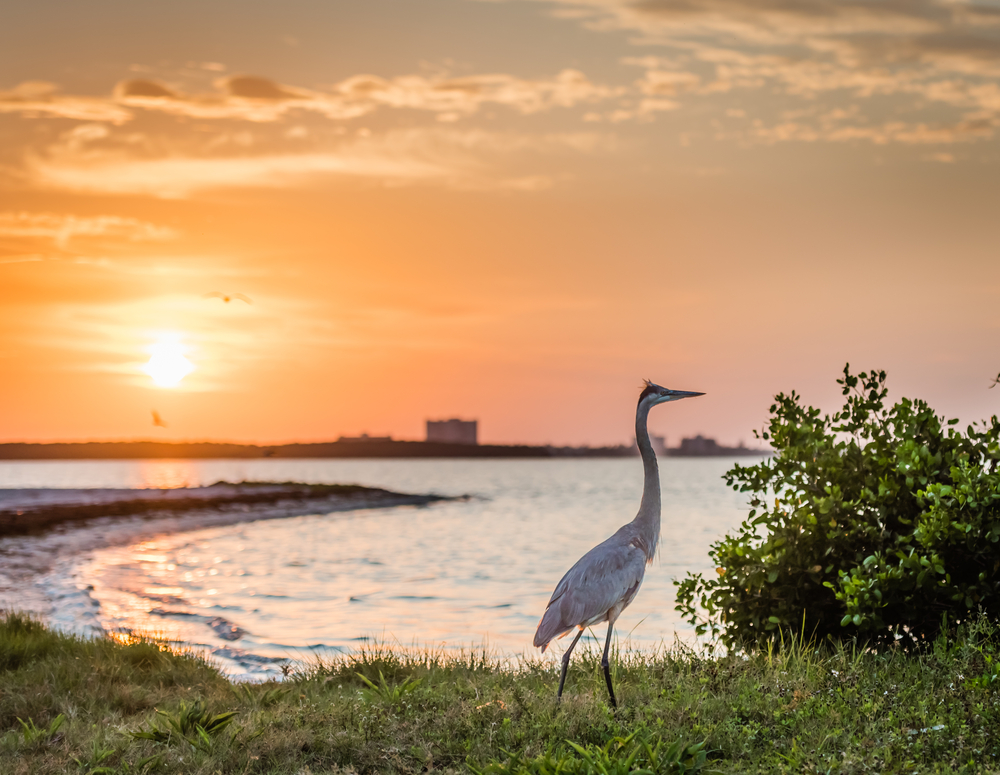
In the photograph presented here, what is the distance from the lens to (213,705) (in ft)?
27.8

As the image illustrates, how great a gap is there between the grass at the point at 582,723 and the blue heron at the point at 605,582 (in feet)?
2.02

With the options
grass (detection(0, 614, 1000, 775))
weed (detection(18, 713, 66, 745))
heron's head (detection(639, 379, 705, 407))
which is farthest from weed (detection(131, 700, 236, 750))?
heron's head (detection(639, 379, 705, 407))

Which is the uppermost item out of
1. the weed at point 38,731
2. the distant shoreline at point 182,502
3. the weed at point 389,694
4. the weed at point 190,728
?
the weed at point 389,694

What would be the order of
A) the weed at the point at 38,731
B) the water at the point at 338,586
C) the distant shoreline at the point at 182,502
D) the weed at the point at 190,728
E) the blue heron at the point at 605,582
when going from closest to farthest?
1. the weed at the point at 190,728
2. the weed at the point at 38,731
3. the blue heron at the point at 605,582
4. the water at the point at 338,586
5. the distant shoreline at the point at 182,502

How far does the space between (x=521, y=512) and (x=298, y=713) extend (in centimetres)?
4942

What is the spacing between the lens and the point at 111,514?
40.6 metres

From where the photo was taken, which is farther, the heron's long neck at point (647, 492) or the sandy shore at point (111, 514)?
the sandy shore at point (111, 514)

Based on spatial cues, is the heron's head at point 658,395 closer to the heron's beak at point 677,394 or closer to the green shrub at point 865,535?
the heron's beak at point 677,394

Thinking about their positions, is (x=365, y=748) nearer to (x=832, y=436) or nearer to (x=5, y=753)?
(x=5, y=753)

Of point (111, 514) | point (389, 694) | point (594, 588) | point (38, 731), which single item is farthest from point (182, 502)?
point (594, 588)

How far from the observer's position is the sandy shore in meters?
23.0

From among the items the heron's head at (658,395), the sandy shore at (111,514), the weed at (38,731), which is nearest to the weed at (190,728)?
the weed at (38,731)

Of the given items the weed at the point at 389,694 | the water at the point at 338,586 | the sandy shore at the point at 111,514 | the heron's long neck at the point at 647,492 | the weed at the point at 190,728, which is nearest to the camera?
the weed at the point at 190,728

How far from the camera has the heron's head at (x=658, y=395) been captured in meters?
9.16
